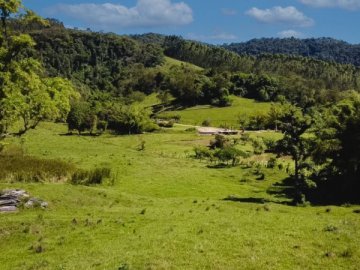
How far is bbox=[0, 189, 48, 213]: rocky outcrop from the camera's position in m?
36.2

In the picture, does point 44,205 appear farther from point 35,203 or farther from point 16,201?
point 16,201

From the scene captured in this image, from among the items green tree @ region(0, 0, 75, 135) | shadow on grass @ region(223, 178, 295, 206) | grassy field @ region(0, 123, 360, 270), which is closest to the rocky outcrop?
grassy field @ region(0, 123, 360, 270)

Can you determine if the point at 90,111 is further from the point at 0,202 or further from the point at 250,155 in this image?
the point at 0,202

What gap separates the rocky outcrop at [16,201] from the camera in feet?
119

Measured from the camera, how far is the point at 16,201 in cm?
3700

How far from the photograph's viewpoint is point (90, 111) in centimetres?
14425

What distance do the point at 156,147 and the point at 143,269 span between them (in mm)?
92155

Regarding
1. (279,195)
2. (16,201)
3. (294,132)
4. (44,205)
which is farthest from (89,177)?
(294,132)

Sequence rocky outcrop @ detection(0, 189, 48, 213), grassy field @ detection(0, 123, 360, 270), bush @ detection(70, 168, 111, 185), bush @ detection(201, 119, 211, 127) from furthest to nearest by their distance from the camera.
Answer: bush @ detection(201, 119, 211, 127)
bush @ detection(70, 168, 111, 185)
rocky outcrop @ detection(0, 189, 48, 213)
grassy field @ detection(0, 123, 360, 270)

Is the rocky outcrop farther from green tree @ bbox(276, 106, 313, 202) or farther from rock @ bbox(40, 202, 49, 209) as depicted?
green tree @ bbox(276, 106, 313, 202)

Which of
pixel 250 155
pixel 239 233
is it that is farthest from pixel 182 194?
pixel 250 155

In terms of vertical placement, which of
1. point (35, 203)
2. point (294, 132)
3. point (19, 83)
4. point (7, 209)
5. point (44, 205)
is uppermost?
point (19, 83)

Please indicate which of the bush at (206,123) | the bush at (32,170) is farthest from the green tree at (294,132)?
the bush at (206,123)

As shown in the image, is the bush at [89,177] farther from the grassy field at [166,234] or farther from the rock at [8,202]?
the rock at [8,202]
